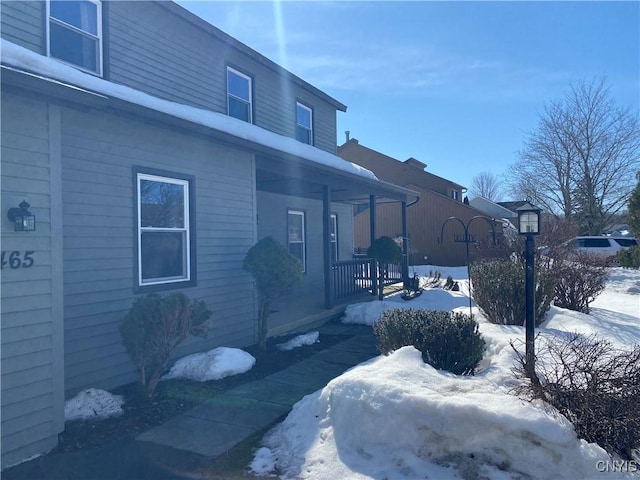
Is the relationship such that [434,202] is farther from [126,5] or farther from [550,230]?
[126,5]

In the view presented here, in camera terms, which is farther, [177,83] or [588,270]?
[588,270]

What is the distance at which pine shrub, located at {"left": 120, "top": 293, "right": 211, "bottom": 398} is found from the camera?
4.78 metres

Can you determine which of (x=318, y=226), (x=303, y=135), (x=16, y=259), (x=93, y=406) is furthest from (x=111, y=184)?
(x=318, y=226)

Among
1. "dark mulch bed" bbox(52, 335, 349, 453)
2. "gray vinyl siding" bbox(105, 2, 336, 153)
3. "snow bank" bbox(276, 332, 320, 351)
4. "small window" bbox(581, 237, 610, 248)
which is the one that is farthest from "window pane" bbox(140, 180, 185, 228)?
"small window" bbox(581, 237, 610, 248)

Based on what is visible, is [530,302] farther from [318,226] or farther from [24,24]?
[318,226]

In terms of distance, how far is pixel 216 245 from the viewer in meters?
6.94

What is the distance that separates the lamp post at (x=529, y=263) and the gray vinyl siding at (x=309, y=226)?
6.91m

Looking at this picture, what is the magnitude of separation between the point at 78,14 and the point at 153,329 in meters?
4.86

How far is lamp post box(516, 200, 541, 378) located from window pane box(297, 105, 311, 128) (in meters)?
8.40

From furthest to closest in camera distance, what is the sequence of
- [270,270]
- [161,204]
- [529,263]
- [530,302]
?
[270,270] → [161,204] → [529,263] → [530,302]

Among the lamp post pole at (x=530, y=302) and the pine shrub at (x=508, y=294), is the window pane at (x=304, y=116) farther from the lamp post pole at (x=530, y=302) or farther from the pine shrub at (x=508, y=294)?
the lamp post pole at (x=530, y=302)

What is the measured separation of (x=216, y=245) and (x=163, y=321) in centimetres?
226

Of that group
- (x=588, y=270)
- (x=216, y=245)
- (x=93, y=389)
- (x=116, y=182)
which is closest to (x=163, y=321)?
(x=93, y=389)

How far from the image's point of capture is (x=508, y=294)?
700cm
